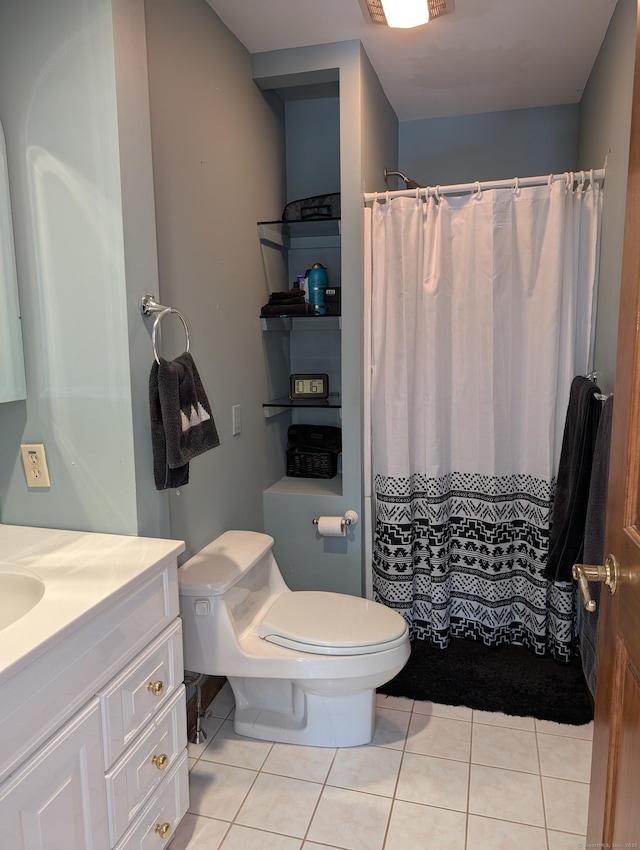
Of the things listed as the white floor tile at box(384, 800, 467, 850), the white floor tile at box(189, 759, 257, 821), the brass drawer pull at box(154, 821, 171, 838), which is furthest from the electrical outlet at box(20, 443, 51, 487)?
the white floor tile at box(384, 800, 467, 850)

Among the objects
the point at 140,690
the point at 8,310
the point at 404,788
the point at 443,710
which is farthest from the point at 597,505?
the point at 8,310

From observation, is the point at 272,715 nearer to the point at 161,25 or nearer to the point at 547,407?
the point at 547,407

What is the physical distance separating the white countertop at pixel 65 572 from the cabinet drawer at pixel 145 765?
0.38 meters

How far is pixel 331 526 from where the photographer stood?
2465 mm

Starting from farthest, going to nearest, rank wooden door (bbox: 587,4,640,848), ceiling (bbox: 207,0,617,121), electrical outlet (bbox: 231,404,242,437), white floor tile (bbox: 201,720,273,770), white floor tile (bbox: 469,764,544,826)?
electrical outlet (bbox: 231,404,242,437), ceiling (bbox: 207,0,617,121), white floor tile (bbox: 201,720,273,770), white floor tile (bbox: 469,764,544,826), wooden door (bbox: 587,4,640,848)

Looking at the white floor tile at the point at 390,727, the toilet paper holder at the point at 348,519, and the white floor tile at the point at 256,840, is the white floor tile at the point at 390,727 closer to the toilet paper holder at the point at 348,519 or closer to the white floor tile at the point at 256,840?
the white floor tile at the point at 256,840

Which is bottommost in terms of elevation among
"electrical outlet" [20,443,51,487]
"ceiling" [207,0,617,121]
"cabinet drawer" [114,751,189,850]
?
"cabinet drawer" [114,751,189,850]

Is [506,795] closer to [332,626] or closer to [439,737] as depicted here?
[439,737]

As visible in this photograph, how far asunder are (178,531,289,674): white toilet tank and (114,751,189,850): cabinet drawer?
0.35m

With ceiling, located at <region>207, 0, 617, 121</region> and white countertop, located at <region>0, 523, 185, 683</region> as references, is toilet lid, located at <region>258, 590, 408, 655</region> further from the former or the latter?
ceiling, located at <region>207, 0, 617, 121</region>

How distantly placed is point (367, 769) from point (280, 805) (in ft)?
1.01

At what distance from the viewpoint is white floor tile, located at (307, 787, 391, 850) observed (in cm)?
162

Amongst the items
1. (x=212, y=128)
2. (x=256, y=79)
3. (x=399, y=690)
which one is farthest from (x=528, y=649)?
(x=256, y=79)

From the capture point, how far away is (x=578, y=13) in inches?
81.9
